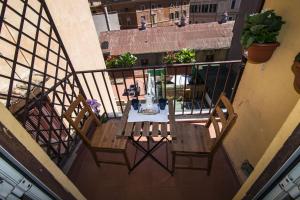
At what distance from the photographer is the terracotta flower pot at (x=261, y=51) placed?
1380 mm

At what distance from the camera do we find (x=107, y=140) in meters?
2.05

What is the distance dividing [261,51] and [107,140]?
1701 mm

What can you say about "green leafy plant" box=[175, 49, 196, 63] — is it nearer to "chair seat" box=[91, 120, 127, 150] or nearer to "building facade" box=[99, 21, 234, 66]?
"building facade" box=[99, 21, 234, 66]

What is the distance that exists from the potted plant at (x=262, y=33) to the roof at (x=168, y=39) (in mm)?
9226

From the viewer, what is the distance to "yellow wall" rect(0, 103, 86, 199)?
0.79m

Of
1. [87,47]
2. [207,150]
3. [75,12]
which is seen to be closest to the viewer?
[207,150]

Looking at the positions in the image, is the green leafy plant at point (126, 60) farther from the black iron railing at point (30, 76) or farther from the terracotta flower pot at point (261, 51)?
the terracotta flower pot at point (261, 51)

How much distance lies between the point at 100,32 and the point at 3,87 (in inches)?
441

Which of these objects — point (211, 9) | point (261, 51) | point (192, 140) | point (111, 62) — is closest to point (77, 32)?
point (192, 140)

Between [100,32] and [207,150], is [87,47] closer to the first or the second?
[207,150]

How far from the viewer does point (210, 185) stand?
2.02 m

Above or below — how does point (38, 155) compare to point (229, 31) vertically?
above

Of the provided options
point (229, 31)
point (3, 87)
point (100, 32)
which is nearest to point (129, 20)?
point (100, 32)

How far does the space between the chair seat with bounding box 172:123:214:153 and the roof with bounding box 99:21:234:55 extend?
8822 mm
